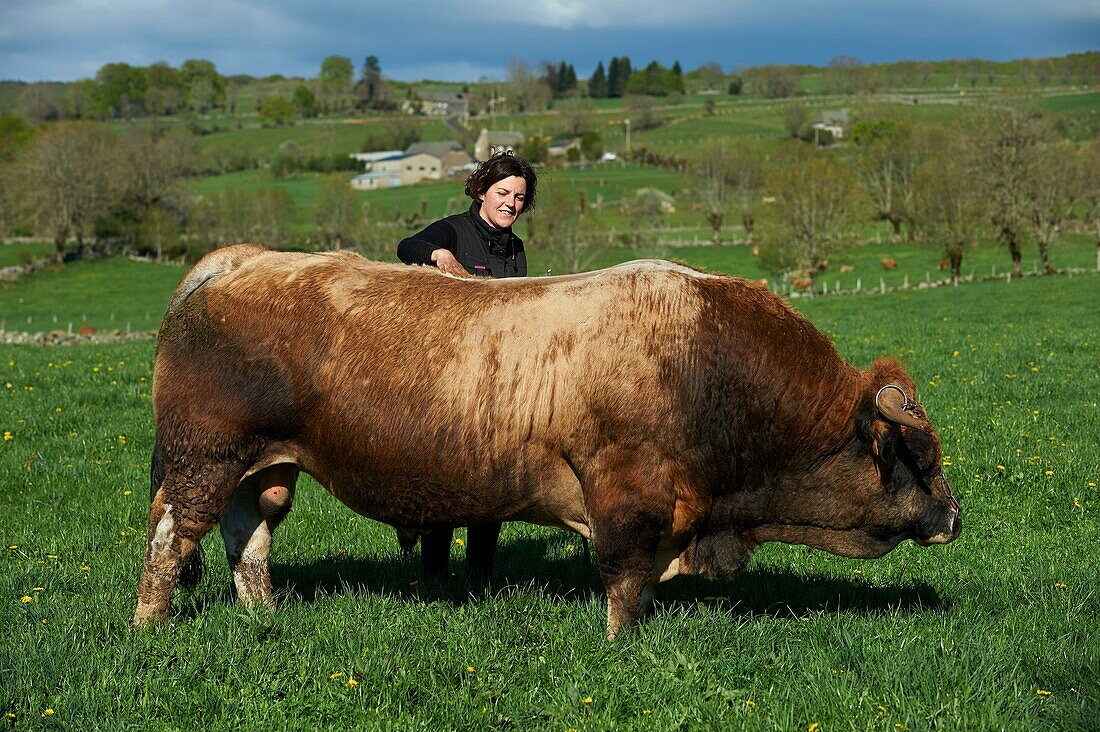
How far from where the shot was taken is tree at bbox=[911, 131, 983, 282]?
57344 millimetres

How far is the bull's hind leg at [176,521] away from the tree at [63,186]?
3319 inches

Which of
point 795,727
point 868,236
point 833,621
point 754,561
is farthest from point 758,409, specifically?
point 868,236

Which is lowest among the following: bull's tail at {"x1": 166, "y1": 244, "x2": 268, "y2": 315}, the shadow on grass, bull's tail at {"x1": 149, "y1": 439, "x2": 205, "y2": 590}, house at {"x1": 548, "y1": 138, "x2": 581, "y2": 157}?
the shadow on grass

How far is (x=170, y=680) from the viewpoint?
529 cm

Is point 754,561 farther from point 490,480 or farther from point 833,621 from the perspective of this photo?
point 490,480

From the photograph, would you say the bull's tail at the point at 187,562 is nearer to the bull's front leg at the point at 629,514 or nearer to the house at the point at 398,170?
the bull's front leg at the point at 629,514

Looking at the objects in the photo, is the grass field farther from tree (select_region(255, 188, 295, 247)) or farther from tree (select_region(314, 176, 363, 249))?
tree (select_region(255, 188, 295, 247))

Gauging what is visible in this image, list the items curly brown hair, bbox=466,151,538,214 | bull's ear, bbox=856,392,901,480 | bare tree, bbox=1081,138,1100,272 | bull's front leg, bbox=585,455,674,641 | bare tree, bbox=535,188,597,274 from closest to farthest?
bull's front leg, bbox=585,455,674,641 → bull's ear, bbox=856,392,901,480 → curly brown hair, bbox=466,151,538,214 → bare tree, bbox=1081,138,1100,272 → bare tree, bbox=535,188,597,274

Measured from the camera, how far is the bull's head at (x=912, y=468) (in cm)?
604

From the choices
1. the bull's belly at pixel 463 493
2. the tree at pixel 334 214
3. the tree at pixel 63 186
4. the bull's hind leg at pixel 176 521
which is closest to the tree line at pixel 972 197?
the tree at pixel 334 214

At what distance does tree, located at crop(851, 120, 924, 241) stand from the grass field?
85.6m

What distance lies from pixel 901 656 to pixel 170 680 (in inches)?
157

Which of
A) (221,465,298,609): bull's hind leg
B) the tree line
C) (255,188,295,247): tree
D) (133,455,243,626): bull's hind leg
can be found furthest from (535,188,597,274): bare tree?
(133,455,243,626): bull's hind leg

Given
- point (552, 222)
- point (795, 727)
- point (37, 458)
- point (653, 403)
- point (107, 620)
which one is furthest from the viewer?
point (552, 222)
